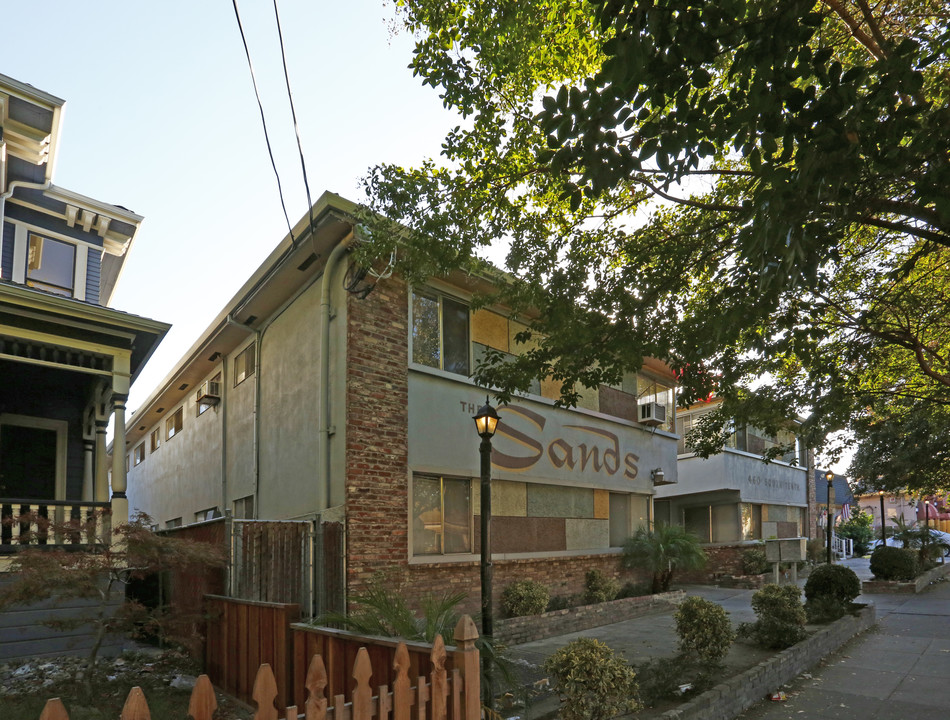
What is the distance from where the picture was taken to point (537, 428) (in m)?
14.4

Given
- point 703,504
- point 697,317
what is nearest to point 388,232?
point 697,317

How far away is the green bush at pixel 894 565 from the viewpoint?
20172mm

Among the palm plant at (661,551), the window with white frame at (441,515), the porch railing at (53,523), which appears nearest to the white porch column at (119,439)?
the porch railing at (53,523)

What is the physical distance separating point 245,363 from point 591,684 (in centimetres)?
1174

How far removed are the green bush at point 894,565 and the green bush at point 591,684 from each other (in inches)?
664

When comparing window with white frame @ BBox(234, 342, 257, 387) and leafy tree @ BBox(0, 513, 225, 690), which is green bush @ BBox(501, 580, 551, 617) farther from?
window with white frame @ BBox(234, 342, 257, 387)

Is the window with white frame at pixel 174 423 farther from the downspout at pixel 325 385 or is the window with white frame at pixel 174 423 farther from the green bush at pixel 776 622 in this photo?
the green bush at pixel 776 622

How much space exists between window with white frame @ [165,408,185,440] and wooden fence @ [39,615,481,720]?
60.2 ft

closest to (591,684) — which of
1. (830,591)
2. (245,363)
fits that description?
(830,591)

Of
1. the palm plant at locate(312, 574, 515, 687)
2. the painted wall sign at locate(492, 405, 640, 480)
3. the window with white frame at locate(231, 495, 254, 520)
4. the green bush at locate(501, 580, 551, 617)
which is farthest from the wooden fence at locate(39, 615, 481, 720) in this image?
the window with white frame at locate(231, 495, 254, 520)

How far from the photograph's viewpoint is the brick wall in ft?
35.7

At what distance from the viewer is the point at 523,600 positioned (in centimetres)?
1260

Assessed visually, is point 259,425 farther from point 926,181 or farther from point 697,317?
point 926,181

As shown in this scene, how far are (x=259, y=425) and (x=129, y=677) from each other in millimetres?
6281
